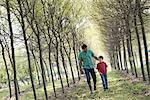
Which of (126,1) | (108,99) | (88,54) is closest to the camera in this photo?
(108,99)

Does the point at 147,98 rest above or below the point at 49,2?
below

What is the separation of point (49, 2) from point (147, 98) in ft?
47.4

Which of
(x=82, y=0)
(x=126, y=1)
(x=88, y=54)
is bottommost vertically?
(x=88, y=54)

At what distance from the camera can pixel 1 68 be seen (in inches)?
3243

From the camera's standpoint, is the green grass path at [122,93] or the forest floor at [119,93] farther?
the forest floor at [119,93]

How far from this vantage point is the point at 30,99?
31312mm

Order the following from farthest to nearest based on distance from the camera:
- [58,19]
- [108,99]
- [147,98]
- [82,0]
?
[82,0], [58,19], [108,99], [147,98]

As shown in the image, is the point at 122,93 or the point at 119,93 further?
the point at 119,93

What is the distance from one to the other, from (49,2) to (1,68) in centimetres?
5835

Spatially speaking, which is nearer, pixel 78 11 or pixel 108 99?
pixel 108 99

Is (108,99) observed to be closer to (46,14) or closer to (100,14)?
(46,14)

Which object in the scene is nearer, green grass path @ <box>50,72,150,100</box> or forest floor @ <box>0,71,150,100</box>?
green grass path @ <box>50,72,150,100</box>

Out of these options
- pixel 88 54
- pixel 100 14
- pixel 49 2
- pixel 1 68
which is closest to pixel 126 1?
pixel 88 54

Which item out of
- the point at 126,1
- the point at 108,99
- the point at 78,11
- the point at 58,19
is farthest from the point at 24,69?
the point at 108,99
